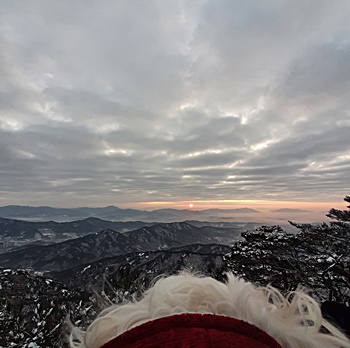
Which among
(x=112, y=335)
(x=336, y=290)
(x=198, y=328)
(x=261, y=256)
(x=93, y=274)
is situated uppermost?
(x=198, y=328)

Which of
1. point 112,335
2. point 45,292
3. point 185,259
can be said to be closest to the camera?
point 112,335

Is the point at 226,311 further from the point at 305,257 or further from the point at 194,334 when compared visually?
the point at 305,257

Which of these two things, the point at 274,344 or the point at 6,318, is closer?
the point at 274,344

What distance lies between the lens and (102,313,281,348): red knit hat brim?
41.8 inches

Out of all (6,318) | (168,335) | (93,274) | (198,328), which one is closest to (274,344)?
(198,328)

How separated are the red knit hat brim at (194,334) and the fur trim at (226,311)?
0.13m

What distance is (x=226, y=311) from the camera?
134 centimetres

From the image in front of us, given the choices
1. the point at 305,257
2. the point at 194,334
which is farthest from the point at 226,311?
the point at 305,257

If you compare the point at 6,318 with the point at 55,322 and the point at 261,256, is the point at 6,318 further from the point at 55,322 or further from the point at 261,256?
the point at 261,256

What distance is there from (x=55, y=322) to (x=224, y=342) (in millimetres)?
33168

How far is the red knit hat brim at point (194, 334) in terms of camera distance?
1.06m

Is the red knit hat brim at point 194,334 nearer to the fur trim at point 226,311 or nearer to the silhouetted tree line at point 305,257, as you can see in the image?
the fur trim at point 226,311

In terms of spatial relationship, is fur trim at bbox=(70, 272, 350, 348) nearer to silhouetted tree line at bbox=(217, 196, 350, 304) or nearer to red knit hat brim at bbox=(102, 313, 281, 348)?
red knit hat brim at bbox=(102, 313, 281, 348)

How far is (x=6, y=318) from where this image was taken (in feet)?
87.8
